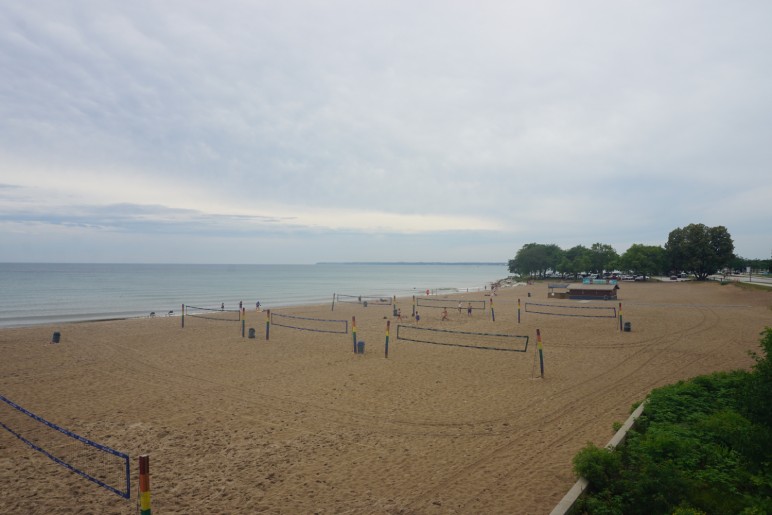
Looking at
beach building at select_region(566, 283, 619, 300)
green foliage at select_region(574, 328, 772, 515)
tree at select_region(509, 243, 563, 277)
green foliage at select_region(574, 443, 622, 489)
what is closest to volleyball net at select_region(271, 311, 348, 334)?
green foliage at select_region(574, 328, 772, 515)

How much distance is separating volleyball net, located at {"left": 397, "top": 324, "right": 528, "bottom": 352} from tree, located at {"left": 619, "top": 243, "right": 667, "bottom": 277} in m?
81.5

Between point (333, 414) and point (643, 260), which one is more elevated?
point (643, 260)

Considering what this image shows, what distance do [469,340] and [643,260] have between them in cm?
8359

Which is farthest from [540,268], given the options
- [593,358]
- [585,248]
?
[593,358]

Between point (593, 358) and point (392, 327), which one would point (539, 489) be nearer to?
point (593, 358)

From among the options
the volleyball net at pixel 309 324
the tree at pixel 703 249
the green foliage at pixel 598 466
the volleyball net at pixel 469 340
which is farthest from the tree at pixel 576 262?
the green foliage at pixel 598 466

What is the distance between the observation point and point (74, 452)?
8750mm

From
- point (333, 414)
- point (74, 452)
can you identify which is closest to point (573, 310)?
point (333, 414)

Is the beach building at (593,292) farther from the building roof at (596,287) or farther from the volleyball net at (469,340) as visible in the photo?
the volleyball net at (469,340)

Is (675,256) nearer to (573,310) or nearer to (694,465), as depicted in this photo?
(573,310)

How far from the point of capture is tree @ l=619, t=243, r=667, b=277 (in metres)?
89.8

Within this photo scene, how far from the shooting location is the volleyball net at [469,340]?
778 inches

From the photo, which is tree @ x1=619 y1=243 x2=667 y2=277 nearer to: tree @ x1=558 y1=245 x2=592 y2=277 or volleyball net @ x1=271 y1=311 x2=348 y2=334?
tree @ x1=558 y1=245 x2=592 y2=277

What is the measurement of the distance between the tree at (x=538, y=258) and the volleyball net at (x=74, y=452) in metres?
122
